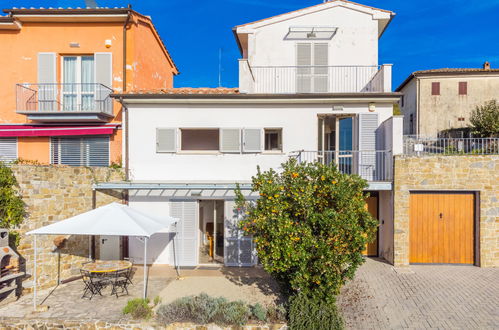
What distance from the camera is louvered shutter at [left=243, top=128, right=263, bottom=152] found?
1164cm

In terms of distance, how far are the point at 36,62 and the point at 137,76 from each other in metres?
4.62

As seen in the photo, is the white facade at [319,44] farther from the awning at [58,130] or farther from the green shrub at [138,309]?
the green shrub at [138,309]

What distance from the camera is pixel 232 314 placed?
Result: 23.2 feet

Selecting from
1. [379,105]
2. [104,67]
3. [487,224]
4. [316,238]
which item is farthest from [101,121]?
[487,224]

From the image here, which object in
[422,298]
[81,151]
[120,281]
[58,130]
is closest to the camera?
[422,298]

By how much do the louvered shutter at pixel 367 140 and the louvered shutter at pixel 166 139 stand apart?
→ 298 inches

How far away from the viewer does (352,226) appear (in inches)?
277

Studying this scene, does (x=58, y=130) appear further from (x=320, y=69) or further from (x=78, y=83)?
(x=320, y=69)

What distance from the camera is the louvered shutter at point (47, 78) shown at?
1309 centimetres

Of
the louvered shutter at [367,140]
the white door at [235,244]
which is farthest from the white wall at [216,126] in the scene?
the white door at [235,244]

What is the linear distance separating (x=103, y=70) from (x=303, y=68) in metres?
9.27

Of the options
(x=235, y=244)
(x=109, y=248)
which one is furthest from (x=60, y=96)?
(x=235, y=244)

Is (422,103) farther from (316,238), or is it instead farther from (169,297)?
(169,297)

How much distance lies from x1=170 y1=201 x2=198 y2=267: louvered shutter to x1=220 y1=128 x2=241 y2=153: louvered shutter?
259cm
